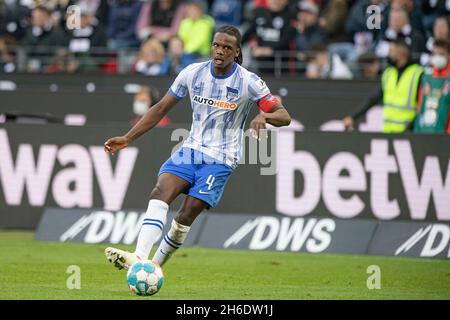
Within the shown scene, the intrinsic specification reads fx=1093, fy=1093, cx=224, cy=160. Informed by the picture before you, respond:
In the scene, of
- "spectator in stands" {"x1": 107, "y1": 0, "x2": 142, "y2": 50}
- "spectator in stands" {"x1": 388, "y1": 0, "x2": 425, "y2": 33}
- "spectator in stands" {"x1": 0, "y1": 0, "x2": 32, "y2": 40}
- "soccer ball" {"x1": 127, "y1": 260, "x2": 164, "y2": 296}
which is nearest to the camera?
"soccer ball" {"x1": 127, "y1": 260, "x2": 164, "y2": 296}

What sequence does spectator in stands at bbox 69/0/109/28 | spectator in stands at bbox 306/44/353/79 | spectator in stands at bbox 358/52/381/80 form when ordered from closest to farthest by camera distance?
1. spectator in stands at bbox 358/52/381/80
2. spectator in stands at bbox 306/44/353/79
3. spectator in stands at bbox 69/0/109/28

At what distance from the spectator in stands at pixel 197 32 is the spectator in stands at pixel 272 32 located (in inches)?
33.2

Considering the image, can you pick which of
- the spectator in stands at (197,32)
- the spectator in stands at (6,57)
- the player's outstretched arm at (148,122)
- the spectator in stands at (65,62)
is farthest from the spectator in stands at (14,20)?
the player's outstretched arm at (148,122)

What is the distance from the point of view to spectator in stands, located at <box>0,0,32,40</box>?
71.7ft

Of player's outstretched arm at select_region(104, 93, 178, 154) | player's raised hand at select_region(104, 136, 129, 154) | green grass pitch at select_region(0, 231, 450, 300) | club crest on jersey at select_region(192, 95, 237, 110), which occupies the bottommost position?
green grass pitch at select_region(0, 231, 450, 300)

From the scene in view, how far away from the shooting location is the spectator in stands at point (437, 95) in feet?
52.5

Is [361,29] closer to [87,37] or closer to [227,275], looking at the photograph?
[87,37]

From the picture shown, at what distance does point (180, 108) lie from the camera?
1889 centimetres

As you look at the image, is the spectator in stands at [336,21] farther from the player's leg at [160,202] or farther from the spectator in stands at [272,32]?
the player's leg at [160,202]

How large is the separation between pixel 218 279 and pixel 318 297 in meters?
1.70

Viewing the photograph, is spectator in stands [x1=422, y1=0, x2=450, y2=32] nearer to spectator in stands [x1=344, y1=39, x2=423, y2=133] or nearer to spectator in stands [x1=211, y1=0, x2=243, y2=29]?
spectator in stands [x1=344, y1=39, x2=423, y2=133]

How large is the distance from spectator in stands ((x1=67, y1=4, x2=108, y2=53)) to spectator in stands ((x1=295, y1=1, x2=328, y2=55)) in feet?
12.0

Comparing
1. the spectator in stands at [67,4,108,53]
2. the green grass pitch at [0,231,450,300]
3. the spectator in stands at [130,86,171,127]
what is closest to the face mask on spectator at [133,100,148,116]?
the spectator in stands at [130,86,171,127]
